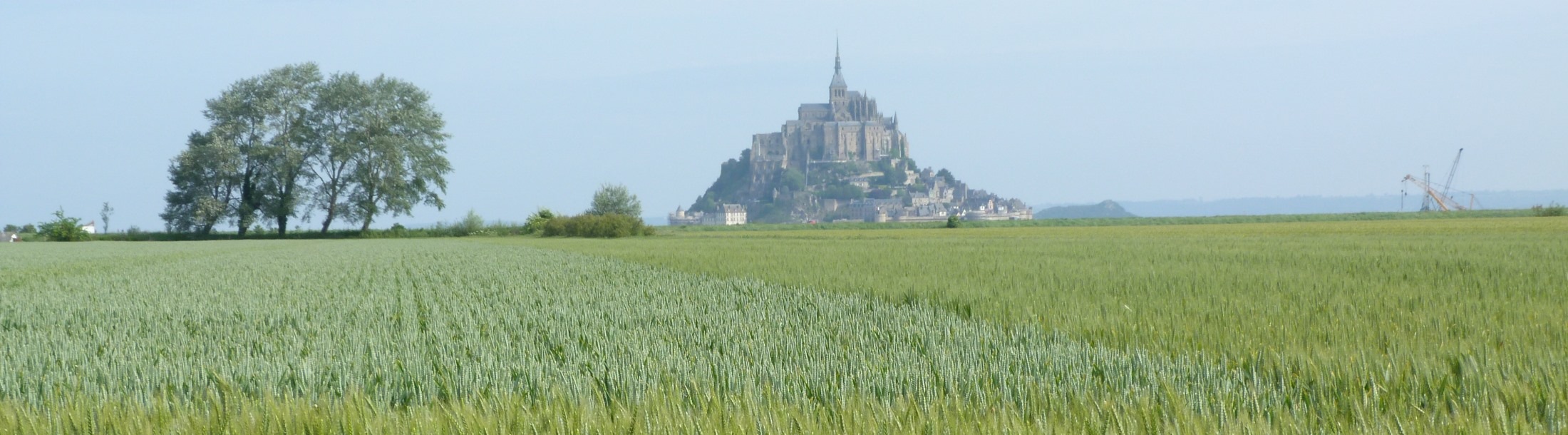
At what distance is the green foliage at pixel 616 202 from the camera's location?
5659 cm

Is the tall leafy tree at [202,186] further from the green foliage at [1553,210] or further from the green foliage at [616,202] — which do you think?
the green foliage at [1553,210]

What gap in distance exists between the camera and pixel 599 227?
44969 mm

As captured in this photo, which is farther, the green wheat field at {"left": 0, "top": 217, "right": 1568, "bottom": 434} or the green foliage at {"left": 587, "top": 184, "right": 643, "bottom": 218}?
the green foliage at {"left": 587, "top": 184, "right": 643, "bottom": 218}

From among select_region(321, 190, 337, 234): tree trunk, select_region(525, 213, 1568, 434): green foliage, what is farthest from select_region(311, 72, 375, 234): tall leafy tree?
select_region(525, 213, 1568, 434): green foliage

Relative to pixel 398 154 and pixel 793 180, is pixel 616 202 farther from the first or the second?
pixel 793 180

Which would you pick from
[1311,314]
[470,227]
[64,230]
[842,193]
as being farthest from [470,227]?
[842,193]

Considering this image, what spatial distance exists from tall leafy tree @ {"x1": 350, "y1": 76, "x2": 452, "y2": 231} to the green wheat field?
129 ft

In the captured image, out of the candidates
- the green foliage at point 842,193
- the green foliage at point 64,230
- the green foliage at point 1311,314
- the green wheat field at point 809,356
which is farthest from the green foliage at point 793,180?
the green wheat field at point 809,356

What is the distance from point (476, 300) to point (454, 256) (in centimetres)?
1015

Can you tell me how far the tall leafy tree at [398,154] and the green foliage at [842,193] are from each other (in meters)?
142

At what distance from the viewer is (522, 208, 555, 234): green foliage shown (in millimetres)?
49969

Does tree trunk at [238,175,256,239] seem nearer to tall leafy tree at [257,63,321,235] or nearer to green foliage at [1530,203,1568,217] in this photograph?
tall leafy tree at [257,63,321,235]

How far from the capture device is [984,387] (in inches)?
115

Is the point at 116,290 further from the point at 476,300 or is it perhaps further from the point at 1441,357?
A: the point at 1441,357
